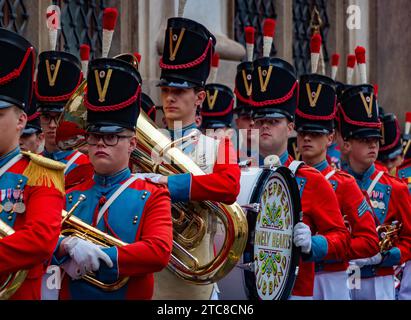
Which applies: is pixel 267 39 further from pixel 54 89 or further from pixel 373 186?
pixel 54 89

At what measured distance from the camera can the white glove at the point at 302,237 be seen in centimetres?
753

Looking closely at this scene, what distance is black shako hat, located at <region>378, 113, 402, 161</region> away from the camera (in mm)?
11289

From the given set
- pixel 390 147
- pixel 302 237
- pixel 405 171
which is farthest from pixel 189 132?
pixel 405 171

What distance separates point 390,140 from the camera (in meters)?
11.4

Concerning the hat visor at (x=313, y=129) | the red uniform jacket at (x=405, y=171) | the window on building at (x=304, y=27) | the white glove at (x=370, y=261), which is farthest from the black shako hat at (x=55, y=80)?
the window on building at (x=304, y=27)

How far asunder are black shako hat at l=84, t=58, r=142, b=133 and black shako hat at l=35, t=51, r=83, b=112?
1650 millimetres

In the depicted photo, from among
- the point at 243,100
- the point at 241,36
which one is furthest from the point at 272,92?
the point at 241,36

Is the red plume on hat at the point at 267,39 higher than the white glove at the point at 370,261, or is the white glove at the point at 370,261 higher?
the red plume on hat at the point at 267,39

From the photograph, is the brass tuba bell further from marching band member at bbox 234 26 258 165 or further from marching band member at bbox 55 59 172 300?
marching band member at bbox 234 26 258 165

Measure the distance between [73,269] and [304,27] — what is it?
1041 centimetres

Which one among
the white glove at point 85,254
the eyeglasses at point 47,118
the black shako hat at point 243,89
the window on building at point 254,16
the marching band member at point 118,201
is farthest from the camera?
the window on building at point 254,16

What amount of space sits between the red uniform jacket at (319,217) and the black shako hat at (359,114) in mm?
1269

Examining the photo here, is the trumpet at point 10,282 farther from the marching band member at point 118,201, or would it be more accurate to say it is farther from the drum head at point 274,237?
the drum head at point 274,237

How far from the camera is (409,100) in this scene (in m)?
16.6
